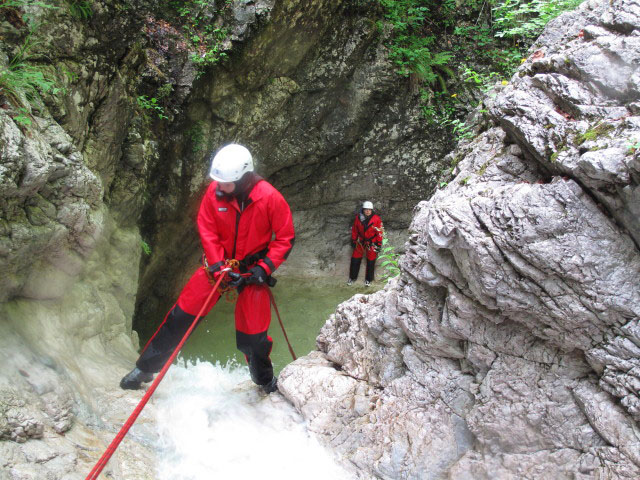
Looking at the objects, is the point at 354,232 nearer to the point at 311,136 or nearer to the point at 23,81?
the point at 311,136

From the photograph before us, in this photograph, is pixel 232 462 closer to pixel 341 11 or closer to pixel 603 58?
pixel 603 58

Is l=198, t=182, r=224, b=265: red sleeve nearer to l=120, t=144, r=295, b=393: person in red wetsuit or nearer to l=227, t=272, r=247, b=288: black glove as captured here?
l=120, t=144, r=295, b=393: person in red wetsuit

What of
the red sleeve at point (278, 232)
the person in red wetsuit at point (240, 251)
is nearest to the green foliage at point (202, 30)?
the person in red wetsuit at point (240, 251)

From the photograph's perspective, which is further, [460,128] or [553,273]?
[460,128]

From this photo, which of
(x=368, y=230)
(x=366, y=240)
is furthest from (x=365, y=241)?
(x=368, y=230)

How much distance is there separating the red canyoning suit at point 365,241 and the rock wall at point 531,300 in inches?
190

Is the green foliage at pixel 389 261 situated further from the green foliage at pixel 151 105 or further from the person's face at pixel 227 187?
the green foliage at pixel 151 105

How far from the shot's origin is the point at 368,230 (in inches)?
333

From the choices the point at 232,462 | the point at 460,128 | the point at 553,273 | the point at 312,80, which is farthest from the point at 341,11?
the point at 232,462

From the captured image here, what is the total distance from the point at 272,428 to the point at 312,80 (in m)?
5.27

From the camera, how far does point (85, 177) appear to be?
12.3 feet

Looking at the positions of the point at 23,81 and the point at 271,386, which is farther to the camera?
the point at 271,386

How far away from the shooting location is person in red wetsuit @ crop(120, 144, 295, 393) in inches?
143

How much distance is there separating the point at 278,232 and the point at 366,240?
4.86 metres
